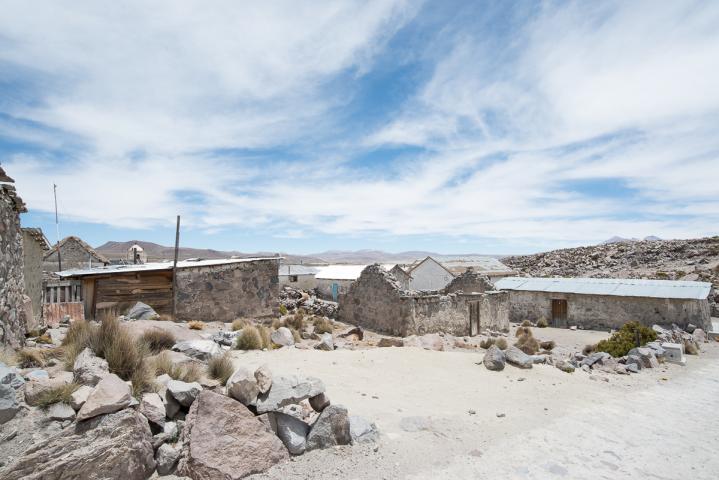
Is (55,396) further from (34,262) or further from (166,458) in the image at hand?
(34,262)

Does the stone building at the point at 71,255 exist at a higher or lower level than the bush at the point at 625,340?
higher

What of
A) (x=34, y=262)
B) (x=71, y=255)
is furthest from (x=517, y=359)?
(x=71, y=255)

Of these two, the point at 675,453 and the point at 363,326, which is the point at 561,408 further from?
the point at 363,326

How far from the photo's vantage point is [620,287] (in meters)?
25.1

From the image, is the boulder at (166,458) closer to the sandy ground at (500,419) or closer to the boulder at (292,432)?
the sandy ground at (500,419)

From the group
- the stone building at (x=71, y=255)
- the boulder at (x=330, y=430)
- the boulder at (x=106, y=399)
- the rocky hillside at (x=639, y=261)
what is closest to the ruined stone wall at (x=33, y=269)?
the boulder at (x=106, y=399)

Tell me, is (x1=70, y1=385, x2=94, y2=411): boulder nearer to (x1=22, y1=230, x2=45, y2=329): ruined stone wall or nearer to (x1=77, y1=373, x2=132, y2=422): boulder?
(x1=77, y1=373, x2=132, y2=422): boulder

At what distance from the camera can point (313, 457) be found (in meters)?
5.95

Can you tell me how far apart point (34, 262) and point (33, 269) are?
797 mm

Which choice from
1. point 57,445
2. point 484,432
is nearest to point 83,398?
point 57,445

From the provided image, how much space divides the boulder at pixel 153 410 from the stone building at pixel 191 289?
8690 millimetres

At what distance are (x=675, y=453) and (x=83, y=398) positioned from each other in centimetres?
934

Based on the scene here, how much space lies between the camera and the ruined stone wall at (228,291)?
14805mm

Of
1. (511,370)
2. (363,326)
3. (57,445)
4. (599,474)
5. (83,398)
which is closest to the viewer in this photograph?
(57,445)
